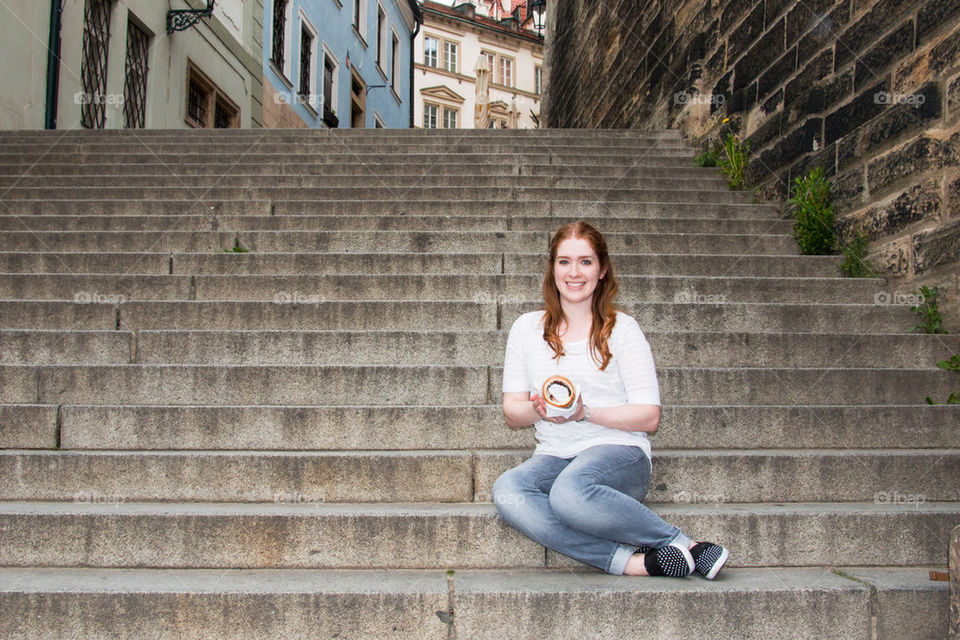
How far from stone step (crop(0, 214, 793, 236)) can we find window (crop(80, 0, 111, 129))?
5279mm

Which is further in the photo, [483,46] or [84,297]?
[483,46]

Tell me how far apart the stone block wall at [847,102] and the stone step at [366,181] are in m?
0.72

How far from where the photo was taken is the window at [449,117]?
3512 centimetres

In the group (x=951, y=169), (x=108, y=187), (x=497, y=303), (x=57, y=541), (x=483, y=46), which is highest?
(x=483, y=46)

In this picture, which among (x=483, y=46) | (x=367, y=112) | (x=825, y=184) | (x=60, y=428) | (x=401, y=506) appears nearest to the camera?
(x=401, y=506)

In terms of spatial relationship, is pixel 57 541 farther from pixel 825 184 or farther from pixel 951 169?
pixel 825 184

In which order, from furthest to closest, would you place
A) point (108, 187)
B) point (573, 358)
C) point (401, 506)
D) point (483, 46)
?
1. point (483, 46)
2. point (108, 187)
3. point (401, 506)
4. point (573, 358)

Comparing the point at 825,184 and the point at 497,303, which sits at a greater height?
the point at 825,184

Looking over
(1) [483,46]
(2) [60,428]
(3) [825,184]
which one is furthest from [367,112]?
(2) [60,428]

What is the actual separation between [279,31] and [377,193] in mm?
11712

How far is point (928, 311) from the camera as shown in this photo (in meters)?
4.00

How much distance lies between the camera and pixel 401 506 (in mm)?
2871

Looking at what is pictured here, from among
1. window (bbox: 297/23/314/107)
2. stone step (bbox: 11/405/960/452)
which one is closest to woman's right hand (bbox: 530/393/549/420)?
stone step (bbox: 11/405/960/452)

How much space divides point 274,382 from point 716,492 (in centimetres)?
195
